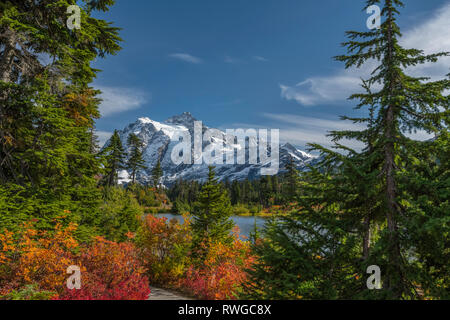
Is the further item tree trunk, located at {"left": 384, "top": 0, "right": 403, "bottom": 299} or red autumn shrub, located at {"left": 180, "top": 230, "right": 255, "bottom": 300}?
red autumn shrub, located at {"left": 180, "top": 230, "right": 255, "bottom": 300}

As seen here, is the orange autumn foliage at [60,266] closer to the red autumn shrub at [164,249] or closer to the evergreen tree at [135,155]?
the red autumn shrub at [164,249]

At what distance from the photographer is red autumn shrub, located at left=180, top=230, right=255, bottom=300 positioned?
34.0ft

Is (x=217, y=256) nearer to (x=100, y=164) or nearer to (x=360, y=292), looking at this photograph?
(x=100, y=164)

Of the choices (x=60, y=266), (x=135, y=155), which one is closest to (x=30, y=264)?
(x=60, y=266)

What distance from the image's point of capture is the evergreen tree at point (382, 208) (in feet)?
14.9

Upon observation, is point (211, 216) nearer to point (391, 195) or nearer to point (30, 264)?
point (30, 264)

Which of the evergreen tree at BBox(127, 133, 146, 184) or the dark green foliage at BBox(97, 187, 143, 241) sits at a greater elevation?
the evergreen tree at BBox(127, 133, 146, 184)

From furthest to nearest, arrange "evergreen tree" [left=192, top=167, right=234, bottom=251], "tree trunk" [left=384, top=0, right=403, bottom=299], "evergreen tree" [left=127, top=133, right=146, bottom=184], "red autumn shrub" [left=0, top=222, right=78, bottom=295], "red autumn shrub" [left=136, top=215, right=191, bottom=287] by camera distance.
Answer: "evergreen tree" [left=127, top=133, right=146, bottom=184]
"evergreen tree" [left=192, top=167, right=234, bottom=251]
"red autumn shrub" [left=136, top=215, right=191, bottom=287]
"red autumn shrub" [left=0, top=222, right=78, bottom=295]
"tree trunk" [left=384, top=0, right=403, bottom=299]

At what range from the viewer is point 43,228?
8.77 m

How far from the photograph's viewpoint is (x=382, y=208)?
17.2 feet

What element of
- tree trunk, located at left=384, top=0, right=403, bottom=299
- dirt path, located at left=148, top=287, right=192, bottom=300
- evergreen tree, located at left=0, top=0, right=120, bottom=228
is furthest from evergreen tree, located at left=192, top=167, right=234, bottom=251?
tree trunk, located at left=384, top=0, right=403, bottom=299

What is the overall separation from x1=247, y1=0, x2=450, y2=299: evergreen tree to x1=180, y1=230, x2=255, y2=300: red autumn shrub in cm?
513

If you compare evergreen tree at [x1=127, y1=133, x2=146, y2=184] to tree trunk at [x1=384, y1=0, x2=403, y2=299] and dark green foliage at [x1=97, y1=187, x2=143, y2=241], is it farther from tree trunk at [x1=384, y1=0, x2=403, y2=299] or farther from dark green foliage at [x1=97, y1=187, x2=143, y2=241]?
tree trunk at [x1=384, y1=0, x2=403, y2=299]

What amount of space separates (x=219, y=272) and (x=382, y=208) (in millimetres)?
9535
